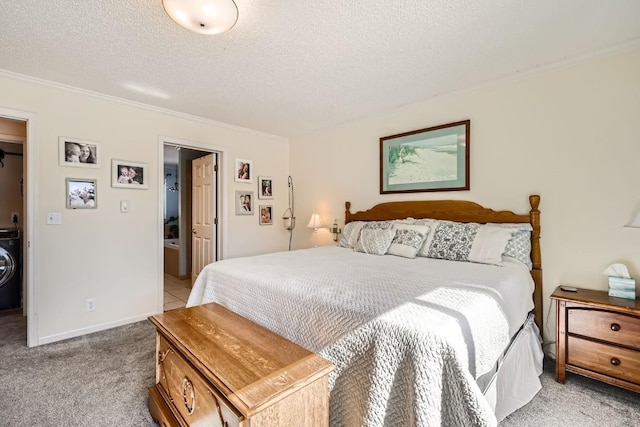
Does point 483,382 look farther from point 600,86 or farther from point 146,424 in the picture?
point 600,86

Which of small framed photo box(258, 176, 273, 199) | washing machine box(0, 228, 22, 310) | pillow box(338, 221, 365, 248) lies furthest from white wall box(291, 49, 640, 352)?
washing machine box(0, 228, 22, 310)

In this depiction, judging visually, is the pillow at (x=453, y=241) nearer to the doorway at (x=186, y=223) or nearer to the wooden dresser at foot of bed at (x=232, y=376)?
the wooden dresser at foot of bed at (x=232, y=376)

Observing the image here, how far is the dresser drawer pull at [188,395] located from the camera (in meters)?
1.36

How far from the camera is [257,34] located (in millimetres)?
1973

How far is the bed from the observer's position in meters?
1.08

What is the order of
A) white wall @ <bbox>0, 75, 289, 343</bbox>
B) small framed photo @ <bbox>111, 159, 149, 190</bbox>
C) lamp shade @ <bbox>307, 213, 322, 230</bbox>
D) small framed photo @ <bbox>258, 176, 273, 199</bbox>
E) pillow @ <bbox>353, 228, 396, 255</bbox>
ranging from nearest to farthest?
white wall @ <bbox>0, 75, 289, 343</bbox>
pillow @ <bbox>353, 228, 396, 255</bbox>
small framed photo @ <bbox>111, 159, 149, 190</bbox>
lamp shade @ <bbox>307, 213, 322, 230</bbox>
small framed photo @ <bbox>258, 176, 273, 199</bbox>

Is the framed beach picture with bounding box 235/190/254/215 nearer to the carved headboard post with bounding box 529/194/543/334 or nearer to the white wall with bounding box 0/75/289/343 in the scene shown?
the white wall with bounding box 0/75/289/343

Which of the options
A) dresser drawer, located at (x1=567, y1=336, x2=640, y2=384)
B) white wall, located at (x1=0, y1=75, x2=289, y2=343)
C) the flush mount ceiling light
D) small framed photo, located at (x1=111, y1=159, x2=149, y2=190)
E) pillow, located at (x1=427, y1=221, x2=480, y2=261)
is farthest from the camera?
small framed photo, located at (x1=111, y1=159, x2=149, y2=190)

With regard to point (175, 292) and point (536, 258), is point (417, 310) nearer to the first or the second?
point (536, 258)

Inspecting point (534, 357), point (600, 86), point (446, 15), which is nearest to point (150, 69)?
point (446, 15)

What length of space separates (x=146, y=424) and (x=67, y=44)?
2.51 metres

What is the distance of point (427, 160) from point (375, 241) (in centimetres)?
105

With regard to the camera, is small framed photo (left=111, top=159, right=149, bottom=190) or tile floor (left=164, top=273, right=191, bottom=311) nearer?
small framed photo (left=111, top=159, right=149, bottom=190)

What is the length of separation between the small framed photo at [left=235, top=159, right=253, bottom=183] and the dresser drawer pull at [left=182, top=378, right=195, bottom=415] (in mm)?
3007
